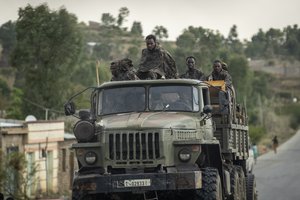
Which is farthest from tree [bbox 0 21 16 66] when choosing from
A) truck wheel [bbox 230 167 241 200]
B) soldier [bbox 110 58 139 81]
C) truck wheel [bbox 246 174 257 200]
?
soldier [bbox 110 58 139 81]

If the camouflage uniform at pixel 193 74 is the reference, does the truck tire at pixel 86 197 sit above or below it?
below

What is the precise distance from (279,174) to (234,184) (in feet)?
125

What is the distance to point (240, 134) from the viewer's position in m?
21.1

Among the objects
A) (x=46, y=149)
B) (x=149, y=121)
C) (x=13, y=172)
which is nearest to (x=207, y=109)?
(x=149, y=121)

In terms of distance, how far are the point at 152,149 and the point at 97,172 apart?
3.28 ft

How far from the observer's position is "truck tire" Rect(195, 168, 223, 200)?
16109mm

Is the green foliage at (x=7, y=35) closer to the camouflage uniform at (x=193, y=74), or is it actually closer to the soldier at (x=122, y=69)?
the camouflage uniform at (x=193, y=74)

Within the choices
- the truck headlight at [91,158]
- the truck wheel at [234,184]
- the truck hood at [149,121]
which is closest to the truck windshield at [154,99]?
the truck hood at [149,121]

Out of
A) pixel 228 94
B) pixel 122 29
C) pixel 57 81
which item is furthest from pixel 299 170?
pixel 122 29

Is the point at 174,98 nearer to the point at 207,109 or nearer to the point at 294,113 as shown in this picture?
the point at 207,109

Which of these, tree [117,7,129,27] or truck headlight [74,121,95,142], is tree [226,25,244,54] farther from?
truck headlight [74,121,95,142]

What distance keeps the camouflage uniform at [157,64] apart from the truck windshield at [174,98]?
173 centimetres

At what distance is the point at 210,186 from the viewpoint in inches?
639

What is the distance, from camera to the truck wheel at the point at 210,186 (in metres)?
16.1
